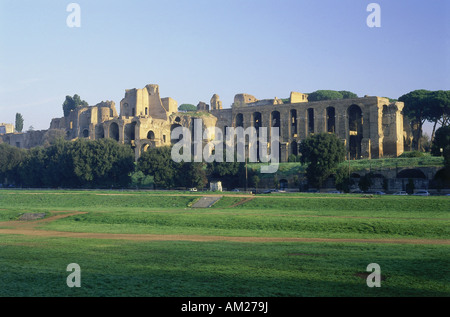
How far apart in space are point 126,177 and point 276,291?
47.2m

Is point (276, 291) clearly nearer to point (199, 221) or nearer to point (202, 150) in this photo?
point (199, 221)

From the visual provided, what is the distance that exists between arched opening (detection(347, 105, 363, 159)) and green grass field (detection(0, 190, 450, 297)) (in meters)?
41.7

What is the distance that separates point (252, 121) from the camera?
253 ft

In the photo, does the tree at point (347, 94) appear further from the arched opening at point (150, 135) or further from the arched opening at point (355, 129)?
the arched opening at point (150, 135)

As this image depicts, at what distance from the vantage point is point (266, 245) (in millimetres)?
16812

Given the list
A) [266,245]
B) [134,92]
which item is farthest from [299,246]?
[134,92]

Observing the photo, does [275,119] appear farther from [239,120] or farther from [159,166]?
[159,166]

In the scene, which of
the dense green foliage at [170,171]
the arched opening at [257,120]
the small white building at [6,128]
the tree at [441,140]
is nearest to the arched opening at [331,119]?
the arched opening at [257,120]

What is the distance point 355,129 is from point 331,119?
12.4 ft

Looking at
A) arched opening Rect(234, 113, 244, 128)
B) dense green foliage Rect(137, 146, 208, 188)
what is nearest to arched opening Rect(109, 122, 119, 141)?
arched opening Rect(234, 113, 244, 128)

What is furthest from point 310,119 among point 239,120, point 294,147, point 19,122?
point 19,122

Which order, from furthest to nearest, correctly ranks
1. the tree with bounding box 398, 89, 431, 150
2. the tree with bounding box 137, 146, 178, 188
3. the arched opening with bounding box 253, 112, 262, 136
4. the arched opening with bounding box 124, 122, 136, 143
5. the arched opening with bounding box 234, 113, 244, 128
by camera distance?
the arched opening with bounding box 234, 113, 244, 128 < the arched opening with bounding box 253, 112, 262, 136 < the arched opening with bounding box 124, 122, 136, 143 < the tree with bounding box 398, 89, 431, 150 < the tree with bounding box 137, 146, 178, 188

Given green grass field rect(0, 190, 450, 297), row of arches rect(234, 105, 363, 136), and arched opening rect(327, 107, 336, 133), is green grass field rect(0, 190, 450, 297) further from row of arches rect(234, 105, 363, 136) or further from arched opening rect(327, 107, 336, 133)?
arched opening rect(327, 107, 336, 133)

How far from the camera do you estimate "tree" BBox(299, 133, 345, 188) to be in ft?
161
